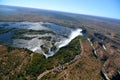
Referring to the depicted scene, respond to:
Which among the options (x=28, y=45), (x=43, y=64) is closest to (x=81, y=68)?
(x=43, y=64)

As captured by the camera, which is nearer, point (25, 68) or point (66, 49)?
point (25, 68)

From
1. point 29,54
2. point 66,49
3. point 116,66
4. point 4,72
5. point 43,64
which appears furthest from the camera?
point 66,49

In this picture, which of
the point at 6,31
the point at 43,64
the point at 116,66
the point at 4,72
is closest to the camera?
the point at 4,72

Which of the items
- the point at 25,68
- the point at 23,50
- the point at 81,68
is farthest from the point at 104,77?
the point at 23,50

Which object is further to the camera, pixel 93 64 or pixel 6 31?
pixel 6 31

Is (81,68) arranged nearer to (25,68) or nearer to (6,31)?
(25,68)

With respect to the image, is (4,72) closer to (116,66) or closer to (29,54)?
(29,54)

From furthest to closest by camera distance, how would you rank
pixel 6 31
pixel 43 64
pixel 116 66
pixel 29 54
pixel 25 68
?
pixel 6 31, pixel 116 66, pixel 29 54, pixel 43 64, pixel 25 68

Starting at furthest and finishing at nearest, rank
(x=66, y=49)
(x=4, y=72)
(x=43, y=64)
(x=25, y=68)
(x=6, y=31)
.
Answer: (x=6, y=31)
(x=66, y=49)
(x=43, y=64)
(x=25, y=68)
(x=4, y=72)
